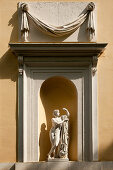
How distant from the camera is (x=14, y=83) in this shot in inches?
480

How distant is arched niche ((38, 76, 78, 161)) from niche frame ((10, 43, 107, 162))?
24cm

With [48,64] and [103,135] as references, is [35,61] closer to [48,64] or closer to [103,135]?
[48,64]

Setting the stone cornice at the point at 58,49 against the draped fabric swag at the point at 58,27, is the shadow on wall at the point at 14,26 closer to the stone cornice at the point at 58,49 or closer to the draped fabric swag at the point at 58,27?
the draped fabric swag at the point at 58,27

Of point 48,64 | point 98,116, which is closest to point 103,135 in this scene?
point 98,116

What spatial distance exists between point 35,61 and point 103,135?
229 centimetres

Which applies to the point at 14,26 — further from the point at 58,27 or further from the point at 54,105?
the point at 54,105

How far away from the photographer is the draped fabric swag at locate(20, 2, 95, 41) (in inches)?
482

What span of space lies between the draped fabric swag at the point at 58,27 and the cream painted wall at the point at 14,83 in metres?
0.22

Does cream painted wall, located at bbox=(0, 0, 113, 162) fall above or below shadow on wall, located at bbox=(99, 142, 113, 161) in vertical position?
above

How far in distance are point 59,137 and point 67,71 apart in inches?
60.3

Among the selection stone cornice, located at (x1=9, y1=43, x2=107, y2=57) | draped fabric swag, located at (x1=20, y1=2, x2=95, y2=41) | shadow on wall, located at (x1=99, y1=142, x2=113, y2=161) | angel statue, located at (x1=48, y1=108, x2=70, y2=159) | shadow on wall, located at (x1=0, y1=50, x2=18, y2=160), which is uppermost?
draped fabric swag, located at (x1=20, y1=2, x2=95, y2=41)

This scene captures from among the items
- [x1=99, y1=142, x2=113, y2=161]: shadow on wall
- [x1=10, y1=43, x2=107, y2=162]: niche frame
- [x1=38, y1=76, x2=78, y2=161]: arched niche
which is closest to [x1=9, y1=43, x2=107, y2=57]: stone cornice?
[x1=10, y1=43, x2=107, y2=162]: niche frame

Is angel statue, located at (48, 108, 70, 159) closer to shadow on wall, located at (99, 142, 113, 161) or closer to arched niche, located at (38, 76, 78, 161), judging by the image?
arched niche, located at (38, 76, 78, 161)

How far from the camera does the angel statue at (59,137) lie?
12.0 metres
